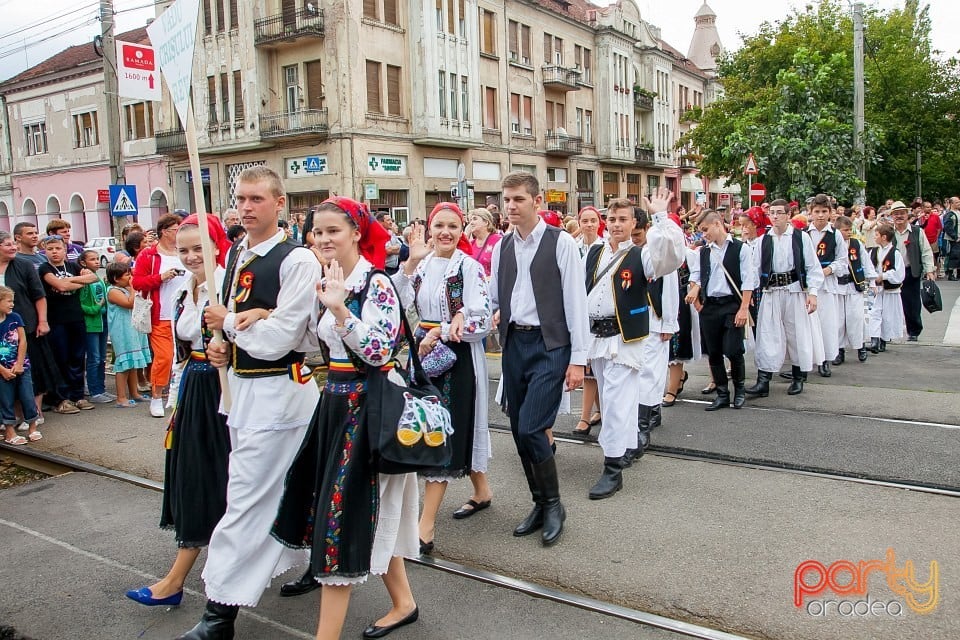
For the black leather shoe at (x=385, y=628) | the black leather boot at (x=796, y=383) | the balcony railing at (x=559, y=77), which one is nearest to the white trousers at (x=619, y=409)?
the black leather shoe at (x=385, y=628)

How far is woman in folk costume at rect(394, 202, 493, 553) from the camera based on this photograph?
16.0 feet

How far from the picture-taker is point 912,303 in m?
12.6

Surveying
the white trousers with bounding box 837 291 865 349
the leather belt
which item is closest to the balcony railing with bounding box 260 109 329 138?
the white trousers with bounding box 837 291 865 349

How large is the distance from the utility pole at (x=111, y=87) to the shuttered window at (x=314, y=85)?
1174cm

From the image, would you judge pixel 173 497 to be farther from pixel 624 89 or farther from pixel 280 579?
pixel 624 89

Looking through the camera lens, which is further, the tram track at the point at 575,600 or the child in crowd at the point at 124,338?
the child in crowd at the point at 124,338

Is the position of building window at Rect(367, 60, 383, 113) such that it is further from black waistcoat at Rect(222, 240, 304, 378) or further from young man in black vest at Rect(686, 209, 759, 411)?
black waistcoat at Rect(222, 240, 304, 378)

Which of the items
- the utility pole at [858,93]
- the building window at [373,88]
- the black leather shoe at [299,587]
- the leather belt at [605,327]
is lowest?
the black leather shoe at [299,587]

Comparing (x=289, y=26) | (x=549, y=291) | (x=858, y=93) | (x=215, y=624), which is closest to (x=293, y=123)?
(x=289, y=26)

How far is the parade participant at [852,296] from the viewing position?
1062cm

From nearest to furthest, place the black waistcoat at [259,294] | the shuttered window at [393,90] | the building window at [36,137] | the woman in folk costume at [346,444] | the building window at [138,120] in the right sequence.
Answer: the woman in folk costume at [346,444] < the black waistcoat at [259,294] < the shuttered window at [393,90] < the building window at [138,120] < the building window at [36,137]

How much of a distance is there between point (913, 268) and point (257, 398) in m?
12.0

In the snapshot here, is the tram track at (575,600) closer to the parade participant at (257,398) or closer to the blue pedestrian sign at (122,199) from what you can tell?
the parade participant at (257,398)

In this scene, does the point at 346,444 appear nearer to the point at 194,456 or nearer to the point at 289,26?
the point at 194,456
